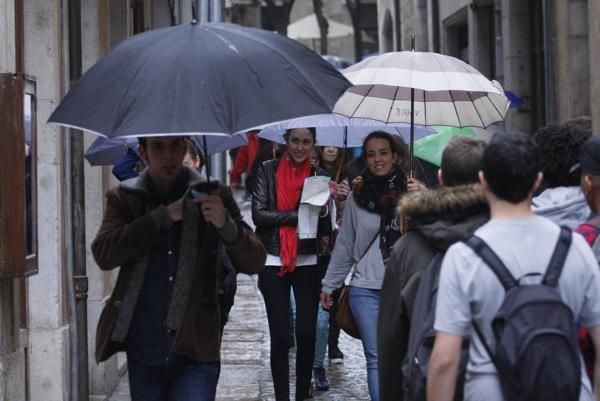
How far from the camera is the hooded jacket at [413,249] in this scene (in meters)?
4.57

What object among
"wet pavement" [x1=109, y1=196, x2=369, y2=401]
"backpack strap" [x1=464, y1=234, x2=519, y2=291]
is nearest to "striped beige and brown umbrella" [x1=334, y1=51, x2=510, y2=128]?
"wet pavement" [x1=109, y1=196, x2=369, y2=401]

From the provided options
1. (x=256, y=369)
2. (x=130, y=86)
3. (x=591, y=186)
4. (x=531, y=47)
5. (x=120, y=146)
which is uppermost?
(x=531, y=47)

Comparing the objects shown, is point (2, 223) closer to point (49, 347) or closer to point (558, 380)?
point (49, 347)

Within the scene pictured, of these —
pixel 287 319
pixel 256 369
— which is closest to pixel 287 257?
pixel 287 319

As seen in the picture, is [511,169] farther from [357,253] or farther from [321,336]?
[321,336]

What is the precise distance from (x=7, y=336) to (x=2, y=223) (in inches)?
24.2

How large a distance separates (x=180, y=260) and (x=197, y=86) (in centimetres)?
84

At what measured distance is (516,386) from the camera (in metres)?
3.92

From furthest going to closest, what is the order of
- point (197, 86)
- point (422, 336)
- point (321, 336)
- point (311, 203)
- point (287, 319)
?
1. point (321, 336)
2. point (311, 203)
3. point (287, 319)
4. point (197, 86)
5. point (422, 336)

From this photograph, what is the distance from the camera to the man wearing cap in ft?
15.3

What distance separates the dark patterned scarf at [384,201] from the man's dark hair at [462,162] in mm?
2721

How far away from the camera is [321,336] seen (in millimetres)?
9336

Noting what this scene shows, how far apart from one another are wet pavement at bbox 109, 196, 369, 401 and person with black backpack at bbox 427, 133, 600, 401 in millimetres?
5077

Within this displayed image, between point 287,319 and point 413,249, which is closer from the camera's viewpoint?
point 413,249
